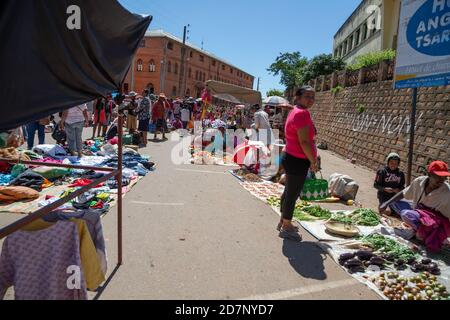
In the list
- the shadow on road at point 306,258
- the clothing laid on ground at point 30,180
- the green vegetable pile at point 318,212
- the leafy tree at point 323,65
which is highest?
the leafy tree at point 323,65

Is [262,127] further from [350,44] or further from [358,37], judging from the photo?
[350,44]

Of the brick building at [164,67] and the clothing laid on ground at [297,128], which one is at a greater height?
the brick building at [164,67]

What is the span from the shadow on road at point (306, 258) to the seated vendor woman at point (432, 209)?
1.46 metres

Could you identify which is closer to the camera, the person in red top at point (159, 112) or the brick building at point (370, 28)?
the person in red top at point (159, 112)

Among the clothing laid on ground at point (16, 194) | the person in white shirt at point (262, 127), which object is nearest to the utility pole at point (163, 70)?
the person in white shirt at point (262, 127)

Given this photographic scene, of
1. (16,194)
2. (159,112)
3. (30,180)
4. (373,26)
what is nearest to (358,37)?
(373,26)

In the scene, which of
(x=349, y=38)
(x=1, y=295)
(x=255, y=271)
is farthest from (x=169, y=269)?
(x=349, y=38)

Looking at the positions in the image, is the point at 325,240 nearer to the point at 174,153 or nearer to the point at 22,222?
the point at 22,222

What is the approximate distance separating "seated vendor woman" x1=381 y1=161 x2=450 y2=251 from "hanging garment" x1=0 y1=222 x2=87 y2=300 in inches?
169

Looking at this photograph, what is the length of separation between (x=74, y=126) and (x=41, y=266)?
6.87 metres

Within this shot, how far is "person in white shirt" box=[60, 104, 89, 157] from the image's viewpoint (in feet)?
28.1

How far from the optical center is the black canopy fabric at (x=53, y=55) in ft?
6.46

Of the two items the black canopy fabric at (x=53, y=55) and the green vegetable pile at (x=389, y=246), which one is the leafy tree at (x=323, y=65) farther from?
the black canopy fabric at (x=53, y=55)

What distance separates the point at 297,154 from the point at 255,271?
1.73m
